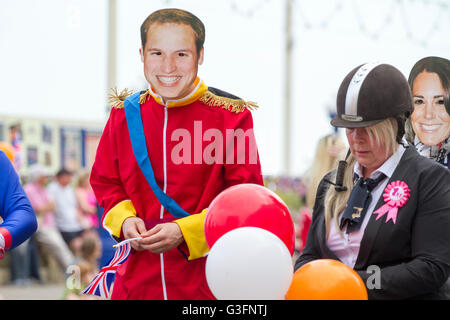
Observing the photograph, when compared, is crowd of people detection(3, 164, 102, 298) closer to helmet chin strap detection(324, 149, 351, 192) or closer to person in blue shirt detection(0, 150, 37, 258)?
person in blue shirt detection(0, 150, 37, 258)

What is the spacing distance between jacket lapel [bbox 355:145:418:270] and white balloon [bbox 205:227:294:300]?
35cm

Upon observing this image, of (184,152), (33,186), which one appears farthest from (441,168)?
(33,186)

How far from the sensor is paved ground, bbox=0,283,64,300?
862cm

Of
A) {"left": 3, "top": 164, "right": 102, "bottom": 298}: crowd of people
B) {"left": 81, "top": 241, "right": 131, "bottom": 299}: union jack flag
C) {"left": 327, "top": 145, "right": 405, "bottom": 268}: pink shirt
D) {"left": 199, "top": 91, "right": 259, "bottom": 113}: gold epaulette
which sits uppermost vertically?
{"left": 199, "top": 91, "right": 259, "bottom": 113}: gold epaulette

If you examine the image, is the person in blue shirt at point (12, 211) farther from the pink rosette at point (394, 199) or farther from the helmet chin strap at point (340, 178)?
the pink rosette at point (394, 199)

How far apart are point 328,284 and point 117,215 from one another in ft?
3.16

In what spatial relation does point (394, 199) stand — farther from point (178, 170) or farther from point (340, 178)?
point (178, 170)

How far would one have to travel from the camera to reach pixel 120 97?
9.56ft

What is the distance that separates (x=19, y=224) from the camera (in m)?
2.88

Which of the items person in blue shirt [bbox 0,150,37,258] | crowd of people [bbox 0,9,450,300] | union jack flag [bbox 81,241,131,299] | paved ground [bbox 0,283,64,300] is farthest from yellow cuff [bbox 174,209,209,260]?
paved ground [bbox 0,283,64,300]

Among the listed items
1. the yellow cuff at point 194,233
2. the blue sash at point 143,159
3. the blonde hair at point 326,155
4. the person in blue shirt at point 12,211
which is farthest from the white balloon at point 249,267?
the blonde hair at point 326,155

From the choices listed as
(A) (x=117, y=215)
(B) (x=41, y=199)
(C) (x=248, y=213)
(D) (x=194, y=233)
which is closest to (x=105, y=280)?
(A) (x=117, y=215)
